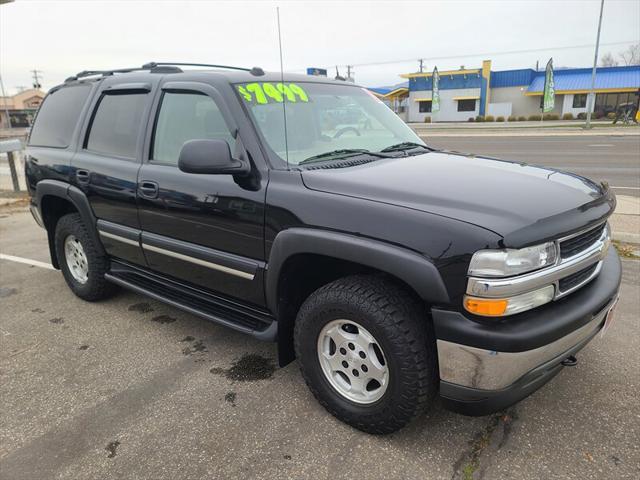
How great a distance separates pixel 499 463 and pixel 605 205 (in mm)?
1430

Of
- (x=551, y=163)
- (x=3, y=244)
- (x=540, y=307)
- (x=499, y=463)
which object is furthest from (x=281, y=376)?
(x=551, y=163)

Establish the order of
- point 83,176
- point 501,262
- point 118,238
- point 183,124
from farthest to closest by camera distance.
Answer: point 83,176 → point 118,238 → point 183,124 → point 501,262

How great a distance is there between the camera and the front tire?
2.24 metres

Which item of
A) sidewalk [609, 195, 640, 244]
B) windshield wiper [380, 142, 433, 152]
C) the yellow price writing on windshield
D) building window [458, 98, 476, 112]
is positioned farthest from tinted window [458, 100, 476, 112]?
the yellow price writing on windshield

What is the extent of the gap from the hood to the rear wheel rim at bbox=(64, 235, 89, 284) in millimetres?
2667

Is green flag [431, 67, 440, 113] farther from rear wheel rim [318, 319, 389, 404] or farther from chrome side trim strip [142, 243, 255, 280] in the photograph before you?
rear wheel rim [318, 319, 389, 404]

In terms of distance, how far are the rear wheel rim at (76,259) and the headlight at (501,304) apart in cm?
341

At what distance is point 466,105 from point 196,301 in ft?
175

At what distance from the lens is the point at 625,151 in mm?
15695

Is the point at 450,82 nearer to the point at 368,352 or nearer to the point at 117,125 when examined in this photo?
the point at 117,125

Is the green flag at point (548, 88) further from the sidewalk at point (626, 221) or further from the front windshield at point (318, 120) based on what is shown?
the front windshield at point (318, 120)

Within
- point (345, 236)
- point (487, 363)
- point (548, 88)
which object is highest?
point (548, 88)

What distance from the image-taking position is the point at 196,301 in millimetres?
3359

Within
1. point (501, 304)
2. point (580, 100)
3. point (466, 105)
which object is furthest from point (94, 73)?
point (466, 105)
